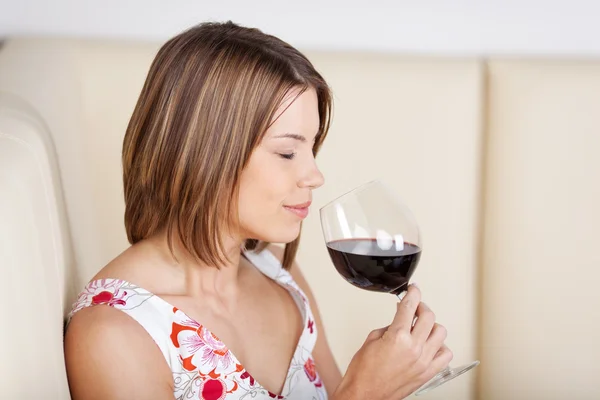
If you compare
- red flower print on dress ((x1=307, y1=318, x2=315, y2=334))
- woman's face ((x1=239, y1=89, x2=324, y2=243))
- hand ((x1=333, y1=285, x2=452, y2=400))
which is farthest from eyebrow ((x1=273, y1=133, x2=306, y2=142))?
red flower print on dress ((x1=307, y1=318, x2=315, y2=334))

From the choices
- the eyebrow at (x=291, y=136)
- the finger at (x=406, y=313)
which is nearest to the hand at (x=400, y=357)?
the finger at (x=406, y=313)

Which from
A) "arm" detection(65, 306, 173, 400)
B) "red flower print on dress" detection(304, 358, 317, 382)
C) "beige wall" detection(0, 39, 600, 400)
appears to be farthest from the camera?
"beige wall" detection(0, 39, 600, 400)

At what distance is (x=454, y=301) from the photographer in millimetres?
1800

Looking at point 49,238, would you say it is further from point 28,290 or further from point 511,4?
point 511,4

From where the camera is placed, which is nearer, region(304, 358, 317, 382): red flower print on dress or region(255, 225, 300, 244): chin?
region(255, 225, 300, 244): chin

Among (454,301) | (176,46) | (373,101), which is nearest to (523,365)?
(454,301)

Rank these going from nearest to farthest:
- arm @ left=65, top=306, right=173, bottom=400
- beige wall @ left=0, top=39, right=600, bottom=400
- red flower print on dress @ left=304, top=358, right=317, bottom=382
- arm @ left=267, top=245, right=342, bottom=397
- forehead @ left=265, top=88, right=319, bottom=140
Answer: arm @ left=65, top=306, right=173, bottom=400 → forehead @ left=265, top=88, right=319, bottom=140 → red flower print on dress @ left=304, top=358, right=317, bottom=382 → arm @ left=267, top=245, right=342, bottom=397 → beige wall @ left=0, top=39, right=600, bottom=400

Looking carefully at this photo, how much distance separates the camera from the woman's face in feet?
3.80

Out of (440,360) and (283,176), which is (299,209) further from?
(440,360)

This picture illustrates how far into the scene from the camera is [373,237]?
1128 mm

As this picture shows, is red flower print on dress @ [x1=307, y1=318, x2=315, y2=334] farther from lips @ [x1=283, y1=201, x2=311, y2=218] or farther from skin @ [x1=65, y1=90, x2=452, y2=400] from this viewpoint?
lips @ [x1=283, y1=201, x2=311, y2=218]

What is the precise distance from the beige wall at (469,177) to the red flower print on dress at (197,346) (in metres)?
0.55

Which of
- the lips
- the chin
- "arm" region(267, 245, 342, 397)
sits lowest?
"arm" region(267, 245, 342, 397)

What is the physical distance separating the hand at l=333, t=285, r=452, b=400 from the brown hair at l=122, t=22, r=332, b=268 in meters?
0.28
